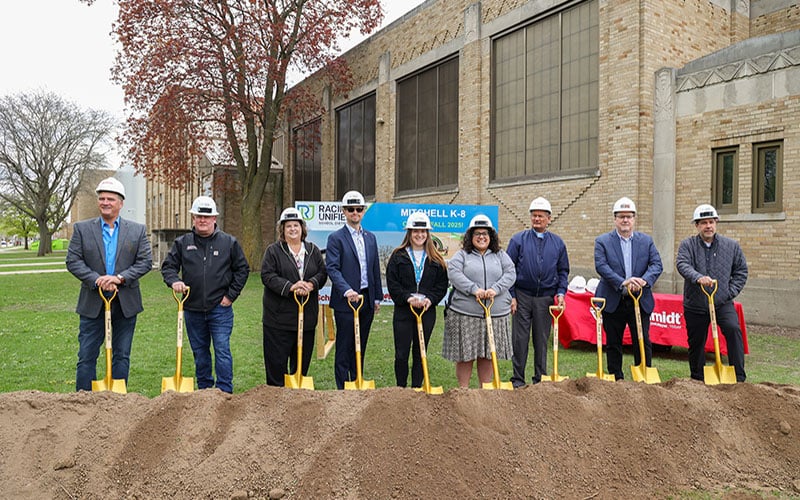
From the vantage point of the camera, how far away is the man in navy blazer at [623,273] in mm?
5699

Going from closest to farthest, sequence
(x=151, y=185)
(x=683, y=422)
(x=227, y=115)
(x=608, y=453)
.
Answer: (x=608, y=453)
(x=683, y=422)
(x=227, y=115)
(x=151, y=185)

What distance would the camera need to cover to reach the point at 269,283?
16.8 ft

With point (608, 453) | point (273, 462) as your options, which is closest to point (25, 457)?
point (273, 462)

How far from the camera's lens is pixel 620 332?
5.84m

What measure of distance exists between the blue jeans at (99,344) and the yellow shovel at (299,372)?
1453 mm

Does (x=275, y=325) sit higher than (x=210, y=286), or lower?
lower

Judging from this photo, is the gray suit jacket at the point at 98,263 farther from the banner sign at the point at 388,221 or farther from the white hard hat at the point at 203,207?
the banner sign at the point at 388,221

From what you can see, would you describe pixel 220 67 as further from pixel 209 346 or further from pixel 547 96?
pixel 209 346

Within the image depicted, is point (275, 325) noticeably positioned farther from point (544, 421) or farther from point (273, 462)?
point (544, 421)

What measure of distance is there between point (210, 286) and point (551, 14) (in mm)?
11966

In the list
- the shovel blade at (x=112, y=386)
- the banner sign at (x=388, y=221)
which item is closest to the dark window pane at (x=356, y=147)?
the banner sign at (x=388, y=221)

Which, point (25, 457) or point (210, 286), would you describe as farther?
point (210, 286)

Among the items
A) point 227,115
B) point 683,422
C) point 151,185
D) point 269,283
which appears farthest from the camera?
point 151,185

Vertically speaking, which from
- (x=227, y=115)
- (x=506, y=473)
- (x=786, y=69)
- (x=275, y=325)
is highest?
(x=227, y=115)
